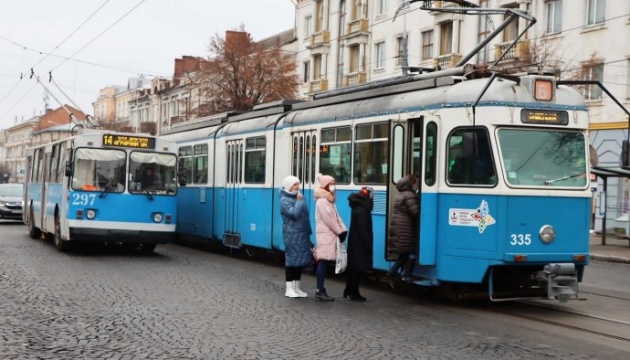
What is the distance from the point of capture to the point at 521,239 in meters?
11.5

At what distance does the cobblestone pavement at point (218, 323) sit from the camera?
8500 mm

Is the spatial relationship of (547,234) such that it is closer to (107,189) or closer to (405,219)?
(405,219)

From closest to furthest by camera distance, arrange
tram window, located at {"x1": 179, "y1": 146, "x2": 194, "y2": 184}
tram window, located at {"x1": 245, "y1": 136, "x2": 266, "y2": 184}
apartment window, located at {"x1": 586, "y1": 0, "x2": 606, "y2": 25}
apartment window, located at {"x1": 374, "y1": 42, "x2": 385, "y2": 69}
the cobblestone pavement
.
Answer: the cobblestone pavement < tram window, located at {"x1": 245, "y1": 136, "x2": 266, "y2": 184} < tram window, located at {"x1": 179, "y1": 146, "x2": 194, "y2": 184} < apartment window, located at {"x1": 586, "y1": 0, "x2": 606, "y2": 25} < apartment window, located at {"x1": 374, "y1": 42, "x2": 385, "y2": 69}

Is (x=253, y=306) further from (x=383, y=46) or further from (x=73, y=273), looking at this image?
(x=383, y=46)

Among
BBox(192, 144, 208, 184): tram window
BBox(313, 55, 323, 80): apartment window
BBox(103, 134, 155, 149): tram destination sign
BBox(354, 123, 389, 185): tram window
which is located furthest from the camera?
BBox(313, 55, 323, 80): apartment window

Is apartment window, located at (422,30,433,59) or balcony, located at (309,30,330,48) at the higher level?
balcony, located at (309,30,330,48)

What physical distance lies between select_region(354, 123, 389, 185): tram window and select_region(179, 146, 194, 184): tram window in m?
9.94

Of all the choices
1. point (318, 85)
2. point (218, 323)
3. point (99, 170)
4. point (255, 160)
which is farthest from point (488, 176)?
point (318, 85)

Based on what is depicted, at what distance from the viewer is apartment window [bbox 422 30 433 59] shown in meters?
43.1

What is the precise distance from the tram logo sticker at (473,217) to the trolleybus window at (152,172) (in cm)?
949

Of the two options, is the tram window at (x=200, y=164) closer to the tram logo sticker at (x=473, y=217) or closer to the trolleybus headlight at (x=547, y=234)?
the tram logo sticker at (x=473, y=217)

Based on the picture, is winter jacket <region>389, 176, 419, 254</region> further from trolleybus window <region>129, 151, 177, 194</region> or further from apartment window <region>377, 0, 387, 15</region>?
apartment window <region>377, 0, 387, 15</region>

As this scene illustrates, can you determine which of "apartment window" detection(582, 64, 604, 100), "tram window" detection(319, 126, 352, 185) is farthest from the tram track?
"apartment window" detection(582, 64, 604, 100)

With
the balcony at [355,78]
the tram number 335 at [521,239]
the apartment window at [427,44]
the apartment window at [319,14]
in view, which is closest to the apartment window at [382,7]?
the balcony at [355,78]
